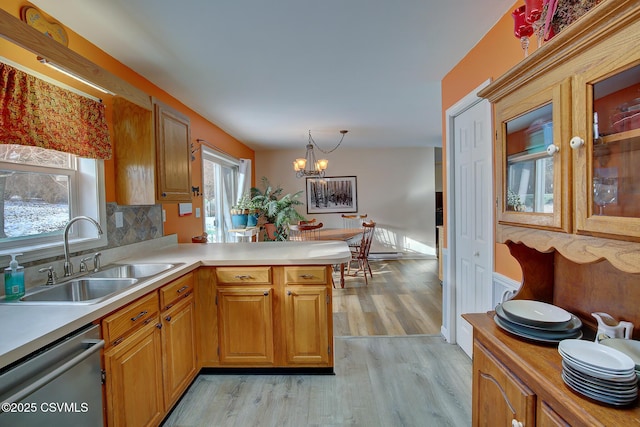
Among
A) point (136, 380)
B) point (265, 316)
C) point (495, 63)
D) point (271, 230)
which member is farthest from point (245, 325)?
point (271, 230)

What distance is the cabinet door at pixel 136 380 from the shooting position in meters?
1.31

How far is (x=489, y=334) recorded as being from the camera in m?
1.16

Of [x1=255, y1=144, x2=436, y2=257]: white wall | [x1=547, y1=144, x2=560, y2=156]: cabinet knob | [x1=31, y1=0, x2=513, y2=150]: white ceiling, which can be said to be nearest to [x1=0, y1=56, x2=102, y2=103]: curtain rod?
[x1=31, y1=0, x2=513, y2=150]: white ceiling

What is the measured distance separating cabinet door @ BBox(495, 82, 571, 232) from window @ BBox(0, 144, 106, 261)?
7.51ft

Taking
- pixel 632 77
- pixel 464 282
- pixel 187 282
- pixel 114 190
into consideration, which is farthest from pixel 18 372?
pixel 464 282

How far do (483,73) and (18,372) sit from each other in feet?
8.86

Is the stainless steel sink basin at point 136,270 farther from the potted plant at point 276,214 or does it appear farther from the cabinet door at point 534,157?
the potted plant at point 276,214

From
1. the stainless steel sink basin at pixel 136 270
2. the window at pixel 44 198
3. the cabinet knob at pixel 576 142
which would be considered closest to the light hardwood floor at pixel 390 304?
the stainless steel sink basin at pixel 136 270

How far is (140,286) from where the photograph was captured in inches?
60.1

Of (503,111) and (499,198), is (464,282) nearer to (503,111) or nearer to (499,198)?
(499,198)

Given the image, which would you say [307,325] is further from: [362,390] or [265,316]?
[362,390]

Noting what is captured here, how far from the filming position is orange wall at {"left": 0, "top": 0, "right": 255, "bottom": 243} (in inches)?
60.4

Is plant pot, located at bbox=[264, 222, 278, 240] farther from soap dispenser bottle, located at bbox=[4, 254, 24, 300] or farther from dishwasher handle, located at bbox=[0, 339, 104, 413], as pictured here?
A: dishwasher handle, located at bbox=[0, 339, 104, 413]

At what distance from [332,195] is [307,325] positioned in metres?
4.38
